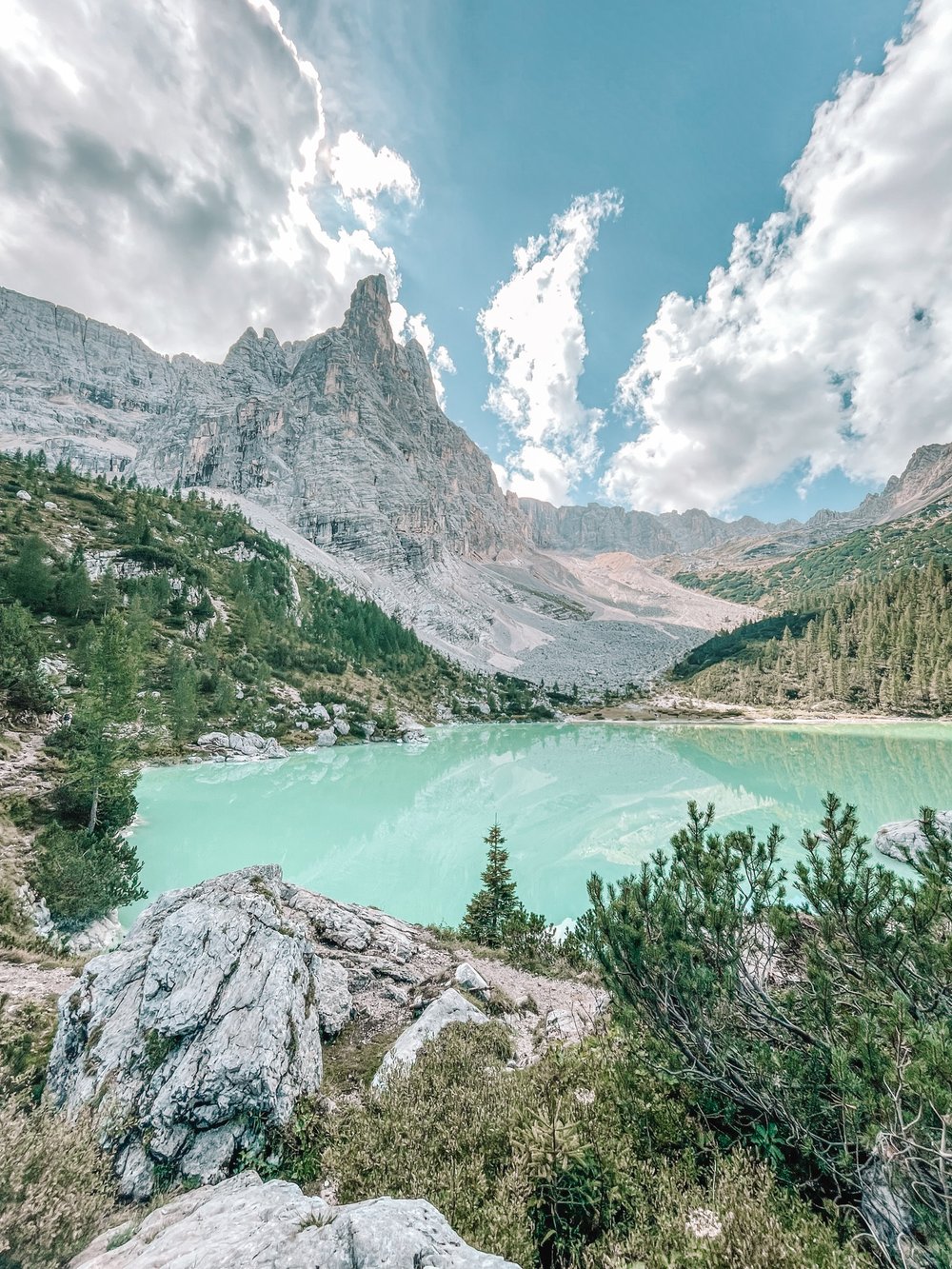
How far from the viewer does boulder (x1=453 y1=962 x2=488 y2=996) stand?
879 centimetres

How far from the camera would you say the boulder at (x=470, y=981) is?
8.79 metres

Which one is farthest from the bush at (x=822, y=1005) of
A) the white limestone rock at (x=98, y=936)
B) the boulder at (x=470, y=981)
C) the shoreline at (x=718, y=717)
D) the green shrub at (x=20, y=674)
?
the shoreline at (x=718, y=717)

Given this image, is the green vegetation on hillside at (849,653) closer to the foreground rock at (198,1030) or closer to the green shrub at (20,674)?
the foreground rock at (198,1030)

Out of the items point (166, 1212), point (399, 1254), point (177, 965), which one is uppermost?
point (399, 1254)

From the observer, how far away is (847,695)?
87.6 m

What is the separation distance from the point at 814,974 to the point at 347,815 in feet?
99.6

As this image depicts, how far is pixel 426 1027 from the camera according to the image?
6879 millimetres

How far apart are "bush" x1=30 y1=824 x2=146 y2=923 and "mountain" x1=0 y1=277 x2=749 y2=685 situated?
10179 centimetres

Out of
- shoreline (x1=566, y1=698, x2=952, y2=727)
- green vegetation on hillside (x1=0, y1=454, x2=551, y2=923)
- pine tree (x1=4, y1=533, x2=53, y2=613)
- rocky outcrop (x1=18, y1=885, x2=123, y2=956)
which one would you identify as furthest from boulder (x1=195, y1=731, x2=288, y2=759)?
shoreline (x1=566, y1=698, x2=952, y2=727)

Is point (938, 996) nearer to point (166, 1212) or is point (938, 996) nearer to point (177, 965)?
point (166, 1212)

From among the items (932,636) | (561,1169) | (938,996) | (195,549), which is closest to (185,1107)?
(561,1169)

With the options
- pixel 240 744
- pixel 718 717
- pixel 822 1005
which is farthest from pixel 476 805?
pixel 718 717

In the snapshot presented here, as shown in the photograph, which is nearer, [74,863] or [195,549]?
[74,863]

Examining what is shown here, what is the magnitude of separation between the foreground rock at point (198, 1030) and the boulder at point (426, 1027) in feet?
3.03
